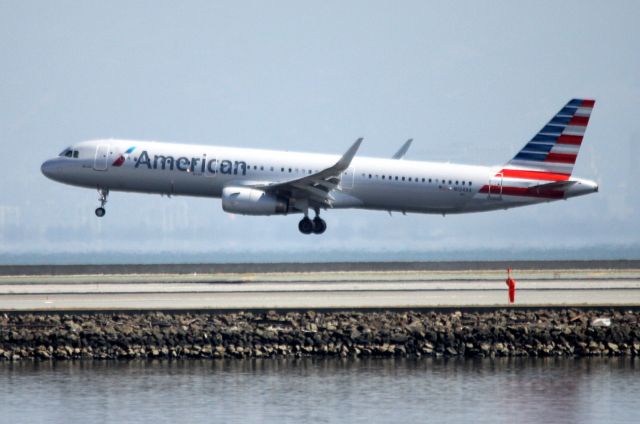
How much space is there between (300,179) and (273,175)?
5.53 feet

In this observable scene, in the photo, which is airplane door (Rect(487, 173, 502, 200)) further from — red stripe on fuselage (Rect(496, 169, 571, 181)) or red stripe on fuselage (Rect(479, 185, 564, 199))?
red stripe on fuselage (Rect(496, 169, 571, 181))

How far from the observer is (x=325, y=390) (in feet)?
117

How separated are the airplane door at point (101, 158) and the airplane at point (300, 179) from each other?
1.8 inches

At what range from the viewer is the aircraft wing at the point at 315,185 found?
58.5m

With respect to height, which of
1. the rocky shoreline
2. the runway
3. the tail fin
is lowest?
the rocky shoreline

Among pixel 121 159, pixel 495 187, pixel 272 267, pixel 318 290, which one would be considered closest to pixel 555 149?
pixel 495 187

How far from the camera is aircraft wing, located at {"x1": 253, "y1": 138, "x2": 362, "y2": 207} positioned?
58500 mm

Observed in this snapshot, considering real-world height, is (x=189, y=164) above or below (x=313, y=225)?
above

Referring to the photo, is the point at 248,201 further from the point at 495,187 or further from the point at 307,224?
the point at 495,187

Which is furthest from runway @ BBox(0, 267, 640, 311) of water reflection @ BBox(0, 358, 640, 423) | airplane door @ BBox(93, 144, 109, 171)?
airplane door @ BBox(93, 144, 109, 171)

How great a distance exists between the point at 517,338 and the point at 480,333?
1.16m

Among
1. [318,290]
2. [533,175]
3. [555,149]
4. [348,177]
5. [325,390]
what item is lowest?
[325,390]

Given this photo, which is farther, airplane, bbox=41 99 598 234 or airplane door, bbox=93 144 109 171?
airplane door, bbox=93 144 109 171

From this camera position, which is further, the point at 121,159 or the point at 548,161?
the point at 548,161
